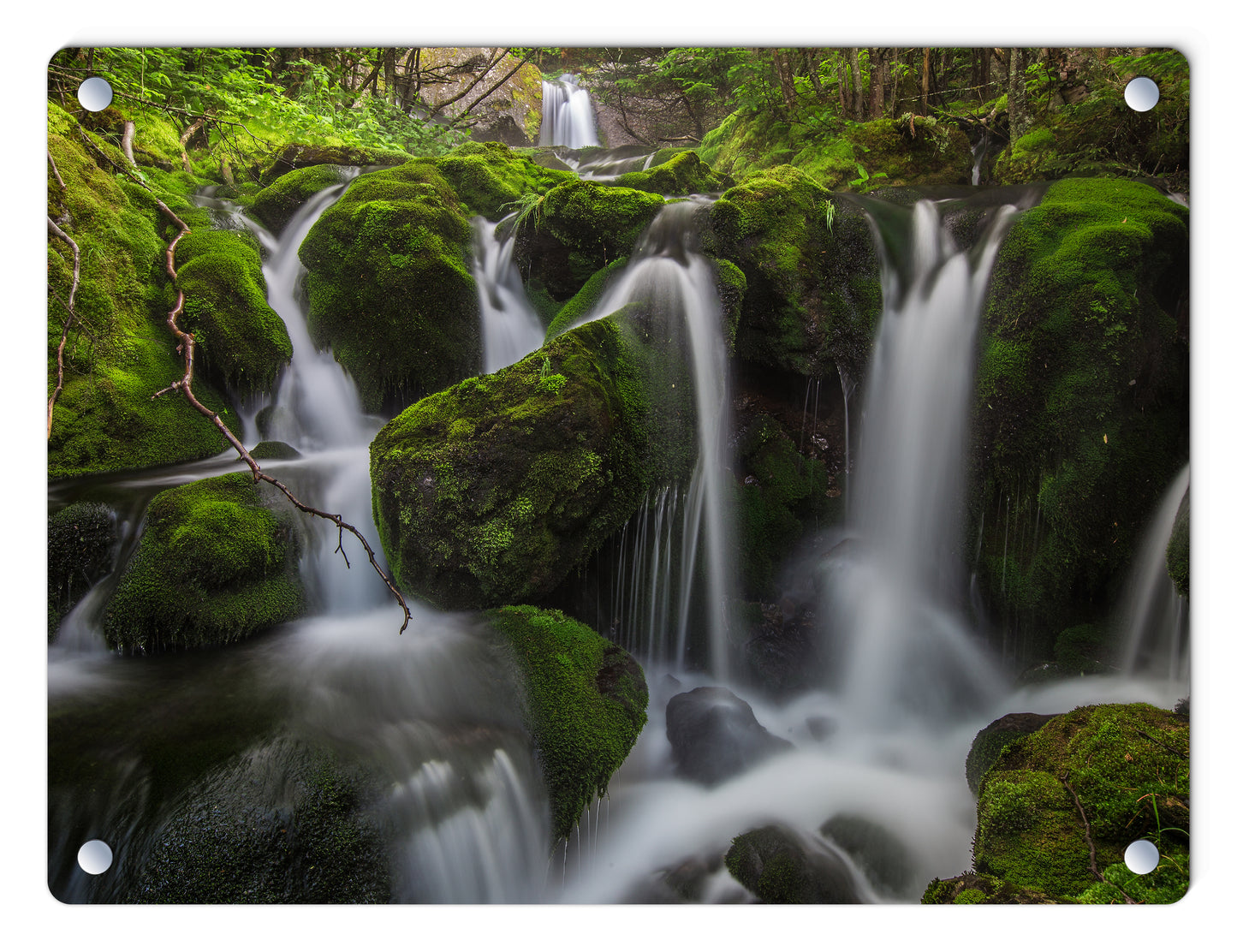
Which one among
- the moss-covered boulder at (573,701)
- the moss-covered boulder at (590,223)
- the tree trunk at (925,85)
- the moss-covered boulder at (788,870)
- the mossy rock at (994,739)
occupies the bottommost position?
the moss-covered boulder at (788,870)

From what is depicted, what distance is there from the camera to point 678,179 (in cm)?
262

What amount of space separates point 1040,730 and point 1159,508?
28.6 inches

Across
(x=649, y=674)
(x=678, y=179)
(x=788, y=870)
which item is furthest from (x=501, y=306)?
(x=788, y=870)

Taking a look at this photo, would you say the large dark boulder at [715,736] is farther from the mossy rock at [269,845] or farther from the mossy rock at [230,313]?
the mossy rock at [230,313]

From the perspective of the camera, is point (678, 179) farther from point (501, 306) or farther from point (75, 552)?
point (75, 552)

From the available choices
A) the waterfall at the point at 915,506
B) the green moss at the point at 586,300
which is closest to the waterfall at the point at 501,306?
the green moss at the point at 586,300

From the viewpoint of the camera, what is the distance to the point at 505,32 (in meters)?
1.55

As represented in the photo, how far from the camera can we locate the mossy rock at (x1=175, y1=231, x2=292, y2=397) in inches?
86.8

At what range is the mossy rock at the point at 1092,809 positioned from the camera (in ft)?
4.54

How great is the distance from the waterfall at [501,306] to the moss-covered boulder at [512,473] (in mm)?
561

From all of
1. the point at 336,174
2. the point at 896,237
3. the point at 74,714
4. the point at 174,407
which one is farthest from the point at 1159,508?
the point at 336,174

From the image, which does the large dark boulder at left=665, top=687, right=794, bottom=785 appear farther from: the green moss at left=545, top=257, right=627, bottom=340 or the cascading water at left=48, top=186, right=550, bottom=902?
the green moss at left=545, top=257, right=627, bottom=340

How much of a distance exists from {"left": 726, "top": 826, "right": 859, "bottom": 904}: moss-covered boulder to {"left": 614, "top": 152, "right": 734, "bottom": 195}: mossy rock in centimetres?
242

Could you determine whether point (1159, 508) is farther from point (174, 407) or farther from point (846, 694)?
point (174, 407)
